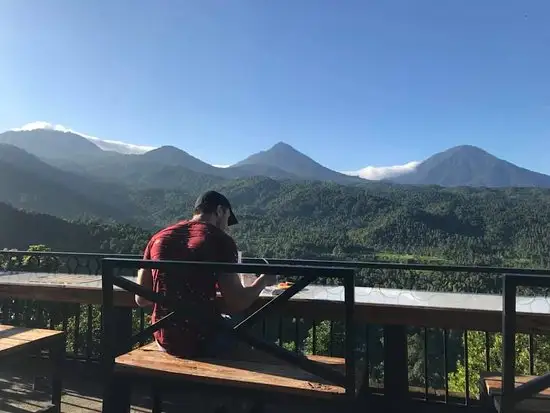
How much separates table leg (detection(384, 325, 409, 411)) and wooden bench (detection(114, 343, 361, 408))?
528 millimetres

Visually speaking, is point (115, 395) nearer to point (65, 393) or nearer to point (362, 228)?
point (65, 393)

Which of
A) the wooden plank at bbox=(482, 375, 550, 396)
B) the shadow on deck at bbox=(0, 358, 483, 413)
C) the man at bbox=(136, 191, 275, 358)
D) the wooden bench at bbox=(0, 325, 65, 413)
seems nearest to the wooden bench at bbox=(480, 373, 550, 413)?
the wooden plank at bbox=(482, 375, 550, 396)

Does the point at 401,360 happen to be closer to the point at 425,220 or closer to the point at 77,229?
the point at 77,229

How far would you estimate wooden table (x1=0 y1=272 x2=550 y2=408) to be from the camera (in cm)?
226

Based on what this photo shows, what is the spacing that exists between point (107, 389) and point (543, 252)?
84.6 m

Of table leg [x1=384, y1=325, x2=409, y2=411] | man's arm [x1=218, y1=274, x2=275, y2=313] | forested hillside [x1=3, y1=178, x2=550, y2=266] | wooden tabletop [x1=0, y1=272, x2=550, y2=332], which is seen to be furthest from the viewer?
forested hillside [x1=3, y1=178, x2=550, y2=266]

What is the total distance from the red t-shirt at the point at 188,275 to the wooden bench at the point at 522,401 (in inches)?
46.0

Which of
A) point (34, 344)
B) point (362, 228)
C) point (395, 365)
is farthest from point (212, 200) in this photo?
point (362, 228)

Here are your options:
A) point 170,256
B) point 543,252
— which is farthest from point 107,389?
point 543,252

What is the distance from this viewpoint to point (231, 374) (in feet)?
6.32

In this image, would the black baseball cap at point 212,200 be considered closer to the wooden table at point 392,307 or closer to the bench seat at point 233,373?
the wooden table at point 392,307

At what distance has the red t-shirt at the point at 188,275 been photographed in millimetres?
2084

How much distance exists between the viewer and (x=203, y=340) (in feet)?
7.13

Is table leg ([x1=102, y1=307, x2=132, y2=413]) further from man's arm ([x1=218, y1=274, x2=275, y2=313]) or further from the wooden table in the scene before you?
the wooden table
